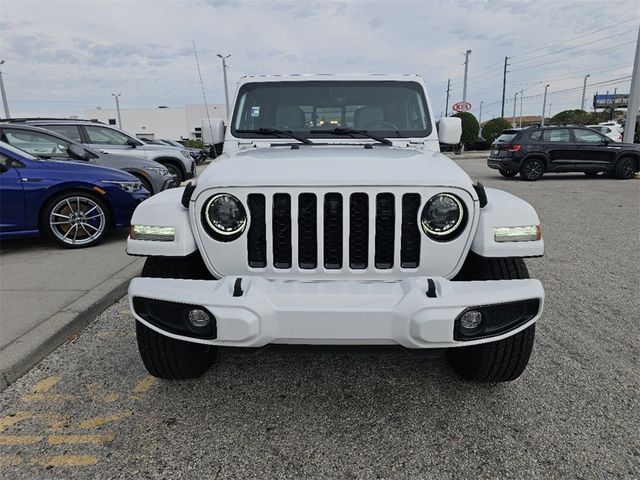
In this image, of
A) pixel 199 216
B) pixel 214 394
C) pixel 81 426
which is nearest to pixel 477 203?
pixel 199 216

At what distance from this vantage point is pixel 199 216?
238 cm

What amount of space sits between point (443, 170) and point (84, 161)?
18.9ft

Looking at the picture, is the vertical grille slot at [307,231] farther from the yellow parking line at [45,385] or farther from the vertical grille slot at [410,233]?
the yellow parking line at [45,385]

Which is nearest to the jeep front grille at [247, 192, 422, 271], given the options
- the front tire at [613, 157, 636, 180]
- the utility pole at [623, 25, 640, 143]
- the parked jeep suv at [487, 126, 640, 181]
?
the parked jeep suv at [487, 126, 640, 181]

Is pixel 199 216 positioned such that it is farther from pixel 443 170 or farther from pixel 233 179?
pixel 443 170

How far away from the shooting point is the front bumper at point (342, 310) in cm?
207

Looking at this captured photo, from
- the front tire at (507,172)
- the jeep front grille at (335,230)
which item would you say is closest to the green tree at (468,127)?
the front tire at (507,172)

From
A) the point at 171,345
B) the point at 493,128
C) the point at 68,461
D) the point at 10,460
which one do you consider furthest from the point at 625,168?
the point at 493,128

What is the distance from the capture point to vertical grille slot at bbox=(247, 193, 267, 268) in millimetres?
2338

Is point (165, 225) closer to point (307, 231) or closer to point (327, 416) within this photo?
point (307, 231)

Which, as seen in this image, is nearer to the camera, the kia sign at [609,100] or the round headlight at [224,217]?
the round headlight at [224,217]

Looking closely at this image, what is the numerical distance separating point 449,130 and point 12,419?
11.2ft

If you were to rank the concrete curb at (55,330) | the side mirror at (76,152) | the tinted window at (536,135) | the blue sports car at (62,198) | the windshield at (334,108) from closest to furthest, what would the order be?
1. the concrete curb at (55,330)
2. the windshield at (334,108)
3. the blue sports car at (62,198)
4. the side mirror at (76,152)
5. the tinted window at (536,135)

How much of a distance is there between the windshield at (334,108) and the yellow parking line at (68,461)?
7.90ft
